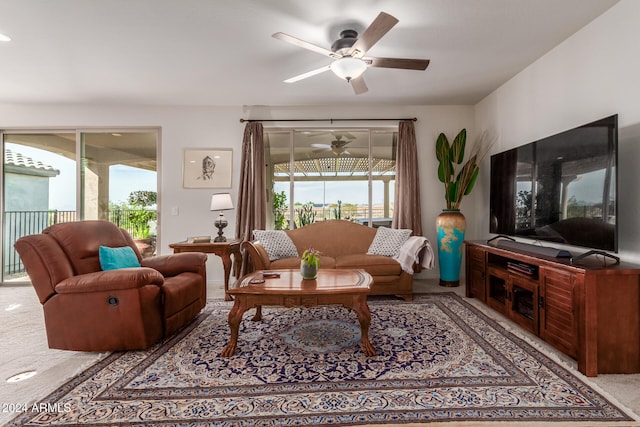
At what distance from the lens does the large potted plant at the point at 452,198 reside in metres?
4.07

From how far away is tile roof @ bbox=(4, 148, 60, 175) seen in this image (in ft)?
14.8

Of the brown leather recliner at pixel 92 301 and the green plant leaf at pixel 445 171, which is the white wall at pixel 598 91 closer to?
the green plant leaf at pixel 445 171

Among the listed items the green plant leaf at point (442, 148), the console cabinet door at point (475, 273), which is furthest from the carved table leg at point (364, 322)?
the green plant leaf at point (442, 148)

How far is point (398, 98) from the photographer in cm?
423

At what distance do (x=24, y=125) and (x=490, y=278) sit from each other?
6476 millimetres

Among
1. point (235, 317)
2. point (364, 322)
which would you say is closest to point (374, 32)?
point (364, 322)

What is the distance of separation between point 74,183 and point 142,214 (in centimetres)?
109

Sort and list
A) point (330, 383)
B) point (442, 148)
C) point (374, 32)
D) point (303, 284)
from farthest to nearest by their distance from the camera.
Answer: point (442, 148) < point (303, 284) < point (374, 32) < point (330, 383)

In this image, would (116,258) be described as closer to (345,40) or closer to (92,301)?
(92,301)

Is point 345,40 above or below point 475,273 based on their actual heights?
above

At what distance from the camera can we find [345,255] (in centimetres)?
406

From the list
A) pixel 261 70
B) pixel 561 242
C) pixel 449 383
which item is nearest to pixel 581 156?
pixel 561 242

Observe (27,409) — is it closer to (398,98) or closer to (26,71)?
(26,71)

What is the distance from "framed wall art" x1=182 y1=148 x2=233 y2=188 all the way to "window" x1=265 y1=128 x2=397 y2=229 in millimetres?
630
